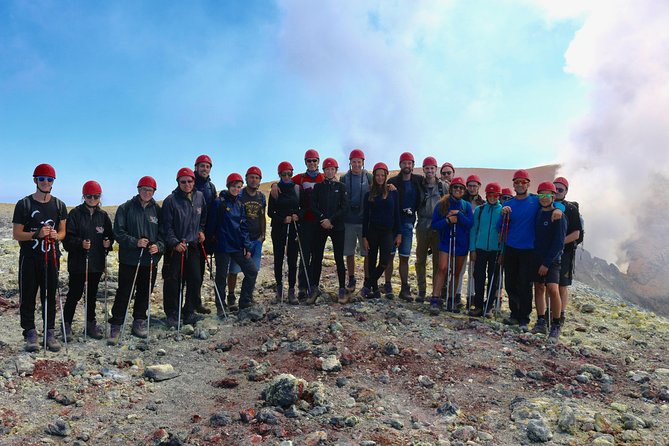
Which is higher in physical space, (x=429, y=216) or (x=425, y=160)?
(x=425, y=160)

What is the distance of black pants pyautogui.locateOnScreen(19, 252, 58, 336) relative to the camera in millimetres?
7637

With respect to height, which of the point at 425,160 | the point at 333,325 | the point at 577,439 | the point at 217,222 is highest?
the point at 425,160

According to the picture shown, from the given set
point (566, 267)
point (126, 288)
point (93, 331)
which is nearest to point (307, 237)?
point (126, 288)

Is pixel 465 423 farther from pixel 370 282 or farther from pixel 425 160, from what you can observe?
pixel 425 160

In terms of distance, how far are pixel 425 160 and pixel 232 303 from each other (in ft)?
16.8

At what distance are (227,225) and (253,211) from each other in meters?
0.62

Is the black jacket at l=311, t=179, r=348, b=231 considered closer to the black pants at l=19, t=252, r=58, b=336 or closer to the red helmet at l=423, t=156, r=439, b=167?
the red helmet at l=423, t=156, r=439, b=167

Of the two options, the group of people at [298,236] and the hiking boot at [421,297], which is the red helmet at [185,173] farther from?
the hiking boot at [421,297]

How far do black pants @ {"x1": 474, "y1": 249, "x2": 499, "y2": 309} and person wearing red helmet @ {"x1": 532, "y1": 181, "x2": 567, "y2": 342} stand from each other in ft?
3.50

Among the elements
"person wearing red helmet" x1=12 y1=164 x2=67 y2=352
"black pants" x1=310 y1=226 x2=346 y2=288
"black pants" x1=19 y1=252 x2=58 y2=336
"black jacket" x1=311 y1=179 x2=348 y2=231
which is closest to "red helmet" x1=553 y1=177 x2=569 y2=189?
"black jacket" x1=311 y1=179 x2=348 y2=231

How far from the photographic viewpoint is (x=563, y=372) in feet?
24.5

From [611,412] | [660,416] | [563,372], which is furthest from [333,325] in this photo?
[660,416]

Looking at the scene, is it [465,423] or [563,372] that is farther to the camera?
[563,372]

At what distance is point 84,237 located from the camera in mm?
8055
